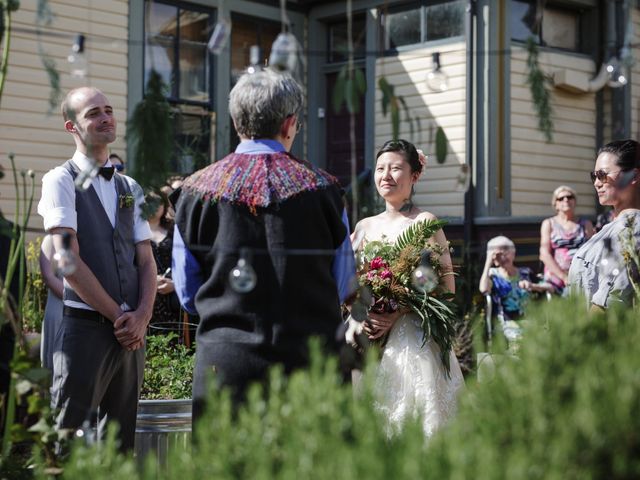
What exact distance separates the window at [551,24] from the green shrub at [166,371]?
711cm

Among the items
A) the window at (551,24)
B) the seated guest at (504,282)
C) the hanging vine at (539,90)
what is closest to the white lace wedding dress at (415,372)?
the hanging vine at (539,90)

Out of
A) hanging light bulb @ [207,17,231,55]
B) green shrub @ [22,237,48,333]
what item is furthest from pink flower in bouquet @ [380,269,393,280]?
green shrub @ [22,237,48,333]

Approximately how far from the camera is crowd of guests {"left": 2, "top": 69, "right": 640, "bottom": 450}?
9.42 ft

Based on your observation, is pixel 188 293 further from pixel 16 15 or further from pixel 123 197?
pixel 16 15

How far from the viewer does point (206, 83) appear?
34.8 ft

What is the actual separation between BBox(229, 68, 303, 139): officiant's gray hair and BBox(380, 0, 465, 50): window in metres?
7.81

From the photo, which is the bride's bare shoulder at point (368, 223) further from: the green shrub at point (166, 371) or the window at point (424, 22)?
the window at point (424, 22)

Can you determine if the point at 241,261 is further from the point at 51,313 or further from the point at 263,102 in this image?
the point at 51,313

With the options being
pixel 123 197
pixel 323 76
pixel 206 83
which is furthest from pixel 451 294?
pixel 323 76

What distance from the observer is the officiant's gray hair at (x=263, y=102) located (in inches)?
115

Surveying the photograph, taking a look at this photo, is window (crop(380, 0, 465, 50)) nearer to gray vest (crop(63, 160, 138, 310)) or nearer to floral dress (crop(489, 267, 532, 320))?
floral dress (crop(489, 267, 532, 320))

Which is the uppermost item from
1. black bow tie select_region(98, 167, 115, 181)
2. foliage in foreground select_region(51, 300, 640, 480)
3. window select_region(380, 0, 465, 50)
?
window select_region(380, 0, 465, 50)

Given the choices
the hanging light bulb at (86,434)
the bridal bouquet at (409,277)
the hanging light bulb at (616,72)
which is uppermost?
the hanging light bulb at (616,72)

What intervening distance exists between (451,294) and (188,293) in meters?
1.90
